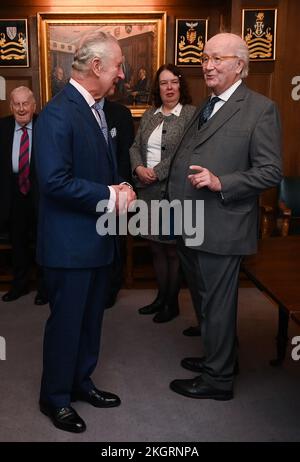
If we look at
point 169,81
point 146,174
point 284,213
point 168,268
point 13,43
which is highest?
point 13,43

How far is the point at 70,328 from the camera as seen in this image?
2.44 m

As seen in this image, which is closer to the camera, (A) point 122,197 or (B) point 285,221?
(A) point 122,197

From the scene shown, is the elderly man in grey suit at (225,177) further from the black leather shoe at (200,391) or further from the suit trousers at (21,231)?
the suit trousers at (21,231)

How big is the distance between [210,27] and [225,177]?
3.07 meters

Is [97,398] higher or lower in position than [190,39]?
lower

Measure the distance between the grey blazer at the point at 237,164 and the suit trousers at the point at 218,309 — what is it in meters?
0.09

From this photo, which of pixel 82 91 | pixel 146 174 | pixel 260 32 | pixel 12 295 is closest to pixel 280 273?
pixel 82 91

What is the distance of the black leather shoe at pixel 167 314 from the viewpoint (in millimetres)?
3953

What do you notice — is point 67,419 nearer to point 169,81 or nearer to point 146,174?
point 146,174

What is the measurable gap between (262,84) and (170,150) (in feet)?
5.99

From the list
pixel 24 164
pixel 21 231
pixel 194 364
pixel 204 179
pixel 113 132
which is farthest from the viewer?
pixel 21 231

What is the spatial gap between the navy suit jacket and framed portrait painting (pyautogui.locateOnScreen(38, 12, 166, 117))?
9.31 feet

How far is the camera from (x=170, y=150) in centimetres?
366

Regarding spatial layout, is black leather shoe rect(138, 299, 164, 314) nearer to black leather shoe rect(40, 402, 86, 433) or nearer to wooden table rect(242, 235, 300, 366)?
wooden table rect(242, 235, 300, 366)
